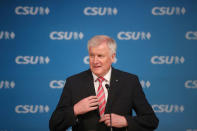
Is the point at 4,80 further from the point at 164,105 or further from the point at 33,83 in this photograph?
the point at 164,105

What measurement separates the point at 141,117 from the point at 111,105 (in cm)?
23

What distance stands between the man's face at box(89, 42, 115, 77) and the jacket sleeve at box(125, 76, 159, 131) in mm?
303

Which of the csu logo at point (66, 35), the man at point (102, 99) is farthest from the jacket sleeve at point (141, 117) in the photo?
the csu logo at point (66, 35)

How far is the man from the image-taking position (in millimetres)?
1428

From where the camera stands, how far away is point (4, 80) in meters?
3.04

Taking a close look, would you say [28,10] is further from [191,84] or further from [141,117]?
[191,84]

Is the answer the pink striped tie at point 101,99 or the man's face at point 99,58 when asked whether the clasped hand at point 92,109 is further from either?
the man's face at point 99,58

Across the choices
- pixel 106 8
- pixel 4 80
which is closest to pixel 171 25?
pixel 106 8

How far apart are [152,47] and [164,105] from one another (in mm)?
859

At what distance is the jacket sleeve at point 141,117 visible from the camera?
1.42 meters

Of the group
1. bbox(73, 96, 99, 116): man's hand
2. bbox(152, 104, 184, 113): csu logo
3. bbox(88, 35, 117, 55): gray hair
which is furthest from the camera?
bbox(152, 104, 184, 113): csu logo

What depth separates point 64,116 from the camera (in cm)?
140

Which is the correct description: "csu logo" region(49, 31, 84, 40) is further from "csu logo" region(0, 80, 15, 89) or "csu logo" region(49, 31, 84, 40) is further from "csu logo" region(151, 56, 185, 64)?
"csu logo" region(151, 56, 185, 64)

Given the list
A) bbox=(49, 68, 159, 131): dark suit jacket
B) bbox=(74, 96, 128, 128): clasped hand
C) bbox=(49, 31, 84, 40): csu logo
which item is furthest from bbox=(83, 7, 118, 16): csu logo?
bbox=(74, 96, 128, 128): clasped hand
